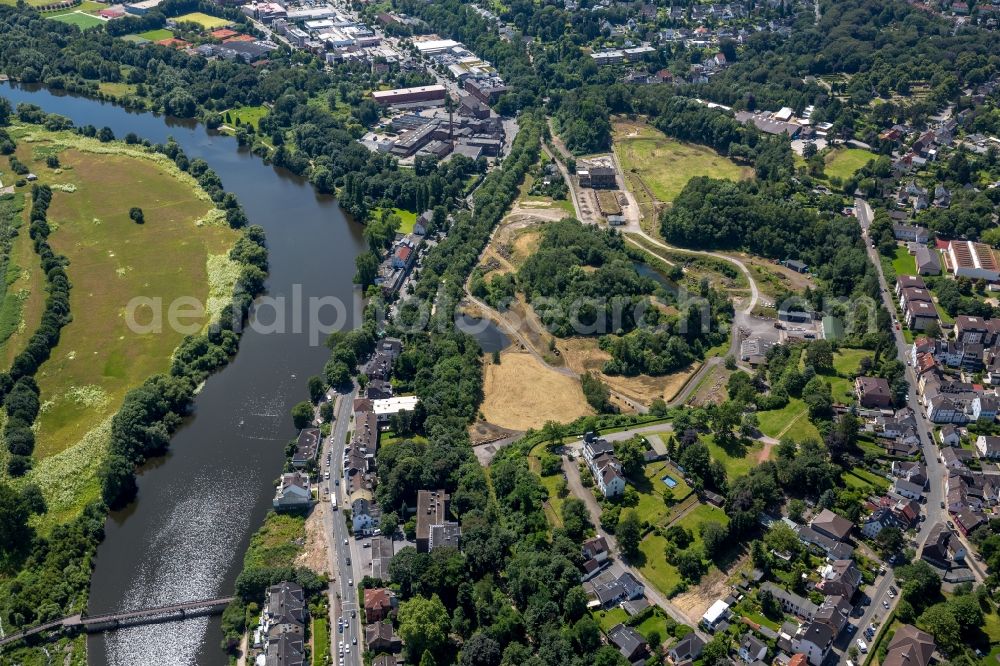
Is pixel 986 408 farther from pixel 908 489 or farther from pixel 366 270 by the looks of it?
pixel 366 270

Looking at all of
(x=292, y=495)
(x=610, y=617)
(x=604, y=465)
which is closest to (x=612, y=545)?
(x=610, y=617)

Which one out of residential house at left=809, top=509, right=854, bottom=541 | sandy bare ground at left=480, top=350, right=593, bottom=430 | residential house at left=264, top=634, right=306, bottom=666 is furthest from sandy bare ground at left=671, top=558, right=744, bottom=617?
residential house at left=264, top=634, right=306, bottom=666

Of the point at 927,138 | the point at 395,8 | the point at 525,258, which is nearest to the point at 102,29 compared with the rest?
the point at 395,8

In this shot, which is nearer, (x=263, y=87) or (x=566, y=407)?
(x=566, y=407)

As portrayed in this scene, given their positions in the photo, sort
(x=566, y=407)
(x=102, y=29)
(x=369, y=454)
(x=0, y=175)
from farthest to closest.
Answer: (x=102, y=29), (x=0, y=175), (x=566, y=407), (x=369, y=454)

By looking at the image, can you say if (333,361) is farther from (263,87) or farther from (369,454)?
(263,87)

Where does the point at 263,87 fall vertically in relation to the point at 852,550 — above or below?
below

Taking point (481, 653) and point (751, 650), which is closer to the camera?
point (481, 653)
